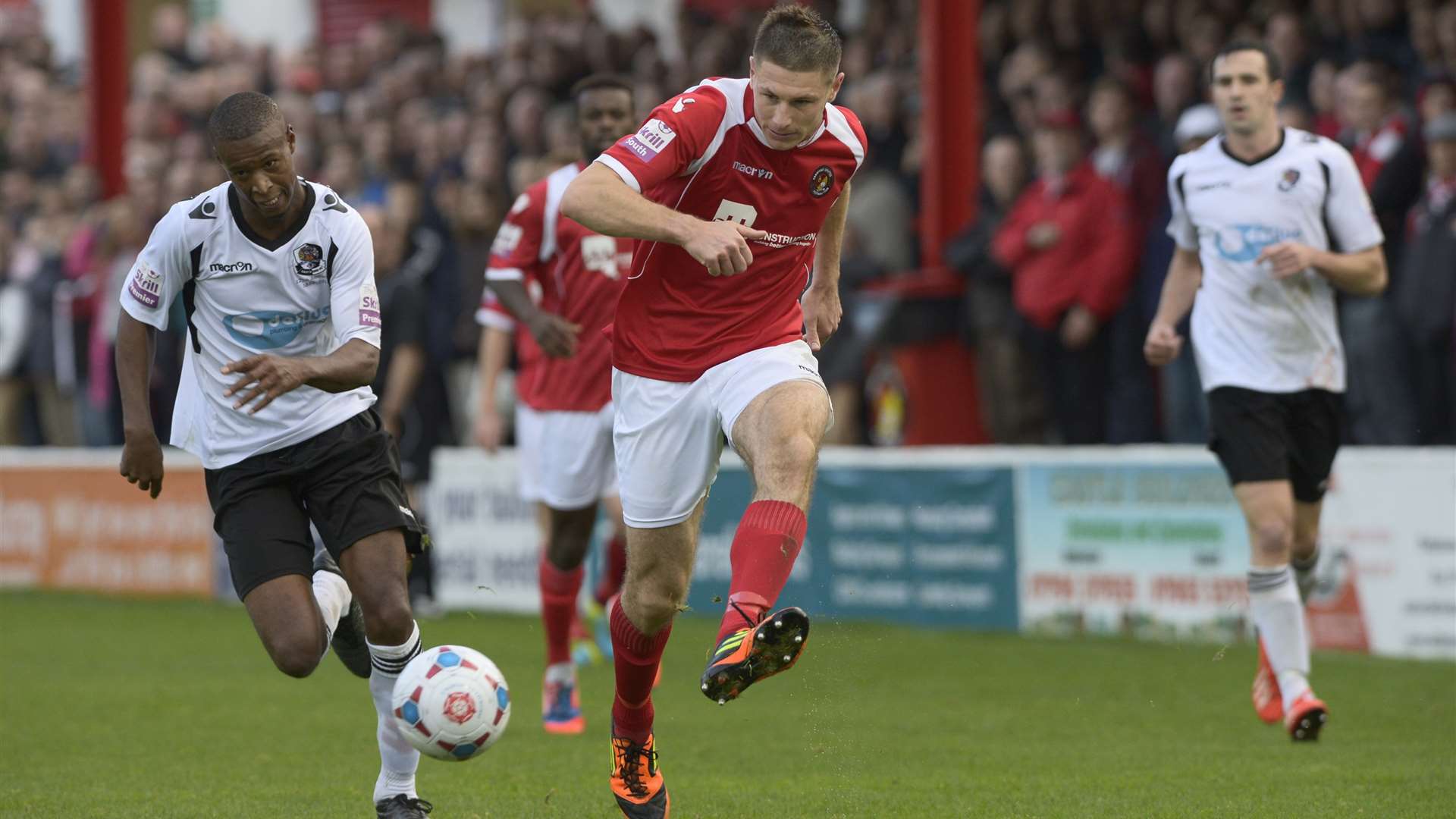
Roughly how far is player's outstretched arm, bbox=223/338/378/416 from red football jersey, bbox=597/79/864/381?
0.83 m

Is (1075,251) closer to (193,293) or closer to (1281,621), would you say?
(1281,621)

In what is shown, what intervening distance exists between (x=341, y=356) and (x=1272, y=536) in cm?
416

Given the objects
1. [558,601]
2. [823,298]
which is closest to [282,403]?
[823,298]

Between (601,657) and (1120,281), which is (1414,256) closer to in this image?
(1120,281)

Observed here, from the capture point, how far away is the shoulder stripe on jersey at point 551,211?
9695 mm

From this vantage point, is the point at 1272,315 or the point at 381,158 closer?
the point at 1272,315

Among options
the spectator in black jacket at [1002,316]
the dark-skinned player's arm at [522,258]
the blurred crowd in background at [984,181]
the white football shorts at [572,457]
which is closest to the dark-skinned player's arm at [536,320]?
the dark-skinned player's arm at [522,258]

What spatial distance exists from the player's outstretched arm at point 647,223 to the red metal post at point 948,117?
8759mm

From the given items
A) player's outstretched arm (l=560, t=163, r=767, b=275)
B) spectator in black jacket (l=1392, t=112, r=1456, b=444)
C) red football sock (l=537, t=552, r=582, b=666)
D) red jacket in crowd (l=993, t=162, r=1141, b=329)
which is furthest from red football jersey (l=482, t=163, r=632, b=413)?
spectator in black jacket (l=1392, t=112, r=1456, b=444)

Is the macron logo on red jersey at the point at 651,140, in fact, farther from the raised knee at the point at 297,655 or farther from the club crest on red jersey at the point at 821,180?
the raised knee at the point at 297,655

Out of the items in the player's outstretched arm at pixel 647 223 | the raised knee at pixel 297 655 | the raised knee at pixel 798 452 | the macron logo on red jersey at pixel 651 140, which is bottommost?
the raised knee at pixel 297 655

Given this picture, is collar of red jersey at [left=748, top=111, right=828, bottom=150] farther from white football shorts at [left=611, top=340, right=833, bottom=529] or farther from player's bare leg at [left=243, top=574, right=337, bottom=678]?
player's bare leg at [left=243, top=574, right=337, bottom=678]

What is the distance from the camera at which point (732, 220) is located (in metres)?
6.48

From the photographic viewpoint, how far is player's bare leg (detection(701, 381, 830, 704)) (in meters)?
5.47
